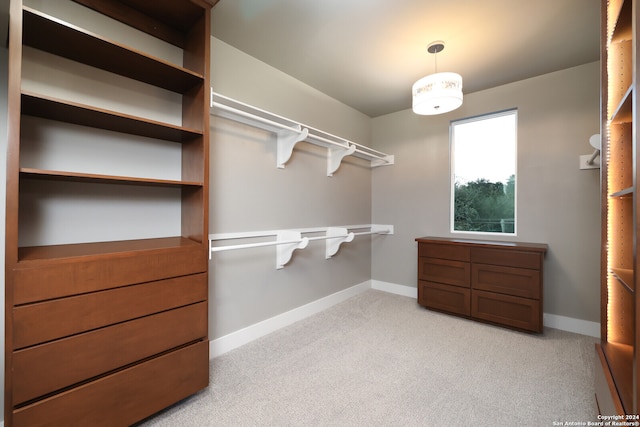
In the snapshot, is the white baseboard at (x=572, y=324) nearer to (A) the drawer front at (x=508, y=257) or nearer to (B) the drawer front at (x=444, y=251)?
(A) the drawer front at (x=508, y=257)

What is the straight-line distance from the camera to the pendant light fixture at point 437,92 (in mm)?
1903

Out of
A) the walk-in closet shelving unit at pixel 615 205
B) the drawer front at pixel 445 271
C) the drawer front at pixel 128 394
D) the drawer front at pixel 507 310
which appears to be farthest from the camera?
the drawer front at pixel 445 271

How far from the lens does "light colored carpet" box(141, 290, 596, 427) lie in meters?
1.46

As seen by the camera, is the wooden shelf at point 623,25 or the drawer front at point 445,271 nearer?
the wooden shelf at point 623,25

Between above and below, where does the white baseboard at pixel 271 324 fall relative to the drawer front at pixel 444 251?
below

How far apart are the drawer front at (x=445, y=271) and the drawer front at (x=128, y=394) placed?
2.32m

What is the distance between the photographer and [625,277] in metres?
1.16

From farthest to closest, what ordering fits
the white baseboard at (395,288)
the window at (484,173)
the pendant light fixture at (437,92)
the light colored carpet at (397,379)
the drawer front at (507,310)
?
the white baseboard at (395,288) → the window at (484,173) → the drawer front at (507,310) → the pendant light fixture at (437,92) → the light colored carpet at (397,379)

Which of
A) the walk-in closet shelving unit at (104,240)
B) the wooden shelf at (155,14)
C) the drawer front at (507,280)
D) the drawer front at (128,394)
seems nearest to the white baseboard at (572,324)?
the drawer front at (507,280)

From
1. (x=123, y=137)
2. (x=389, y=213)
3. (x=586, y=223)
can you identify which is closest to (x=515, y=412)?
(x=586, y=223)

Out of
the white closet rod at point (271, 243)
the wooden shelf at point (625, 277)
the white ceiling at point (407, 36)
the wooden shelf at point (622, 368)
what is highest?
the white ceiling at point (407, 36)

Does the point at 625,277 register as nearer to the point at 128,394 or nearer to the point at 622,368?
the point at 622,368

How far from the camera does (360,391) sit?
166 centimetres

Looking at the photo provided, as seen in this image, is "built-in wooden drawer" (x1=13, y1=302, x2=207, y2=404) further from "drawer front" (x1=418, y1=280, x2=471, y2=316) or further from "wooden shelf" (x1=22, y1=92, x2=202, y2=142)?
"drawer front" (x1=418, y1=280, x2=471, y2=316)
